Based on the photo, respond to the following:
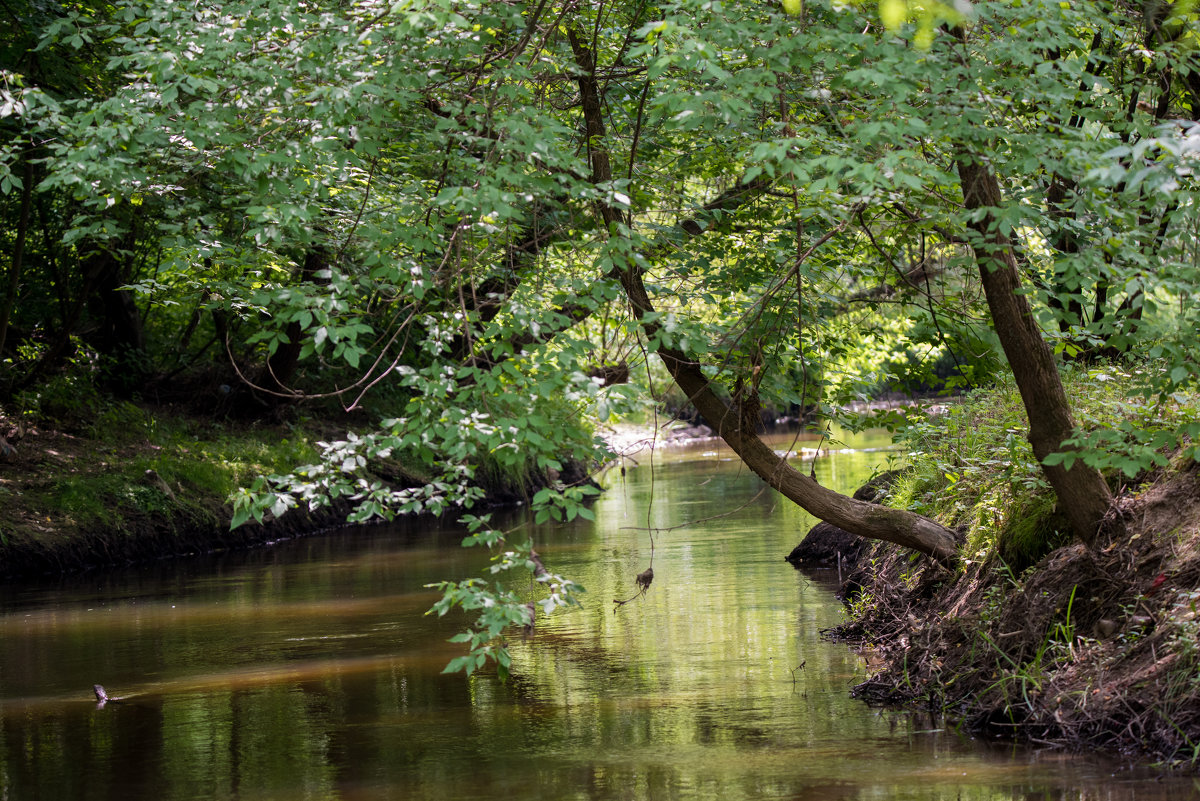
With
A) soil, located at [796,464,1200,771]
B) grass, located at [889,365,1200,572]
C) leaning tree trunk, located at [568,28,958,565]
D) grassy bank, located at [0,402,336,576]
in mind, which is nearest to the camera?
soil, located at [796,464,1200,771]

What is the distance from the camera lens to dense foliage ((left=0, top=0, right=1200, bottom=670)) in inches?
233

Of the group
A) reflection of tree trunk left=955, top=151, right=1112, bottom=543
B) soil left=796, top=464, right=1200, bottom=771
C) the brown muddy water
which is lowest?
the brown muddy water

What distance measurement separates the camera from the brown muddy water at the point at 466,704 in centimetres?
679

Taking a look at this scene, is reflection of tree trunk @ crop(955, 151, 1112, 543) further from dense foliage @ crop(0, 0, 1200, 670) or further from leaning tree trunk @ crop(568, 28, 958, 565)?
leaning tree trunk @ crop(568, 28, 958, 565)

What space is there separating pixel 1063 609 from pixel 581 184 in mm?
3971

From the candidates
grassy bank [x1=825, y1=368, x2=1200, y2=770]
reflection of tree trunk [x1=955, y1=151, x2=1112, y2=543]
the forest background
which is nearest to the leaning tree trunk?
the forest background

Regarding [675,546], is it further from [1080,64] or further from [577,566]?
[1080,64]

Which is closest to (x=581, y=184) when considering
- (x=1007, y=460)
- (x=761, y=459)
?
(x=761, y=459)

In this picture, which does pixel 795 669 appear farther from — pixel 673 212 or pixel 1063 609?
pixel 673 212

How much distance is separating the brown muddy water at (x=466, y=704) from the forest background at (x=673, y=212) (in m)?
1.14

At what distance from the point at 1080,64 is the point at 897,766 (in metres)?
3.89

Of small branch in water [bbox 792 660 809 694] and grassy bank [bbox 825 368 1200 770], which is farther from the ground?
grassy bank [bbox 825 368 1200 770]

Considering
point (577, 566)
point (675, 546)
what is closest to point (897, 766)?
point (577, 566)

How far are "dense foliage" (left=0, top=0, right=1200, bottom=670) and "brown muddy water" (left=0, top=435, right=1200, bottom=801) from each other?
1.66 m
